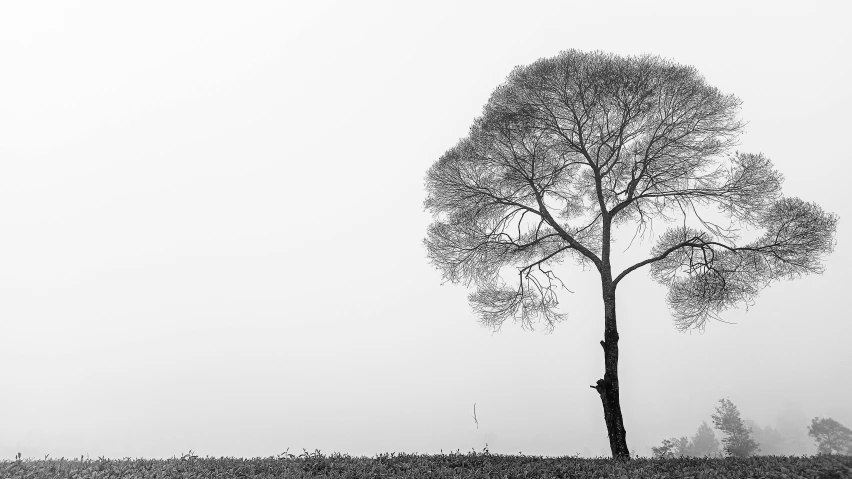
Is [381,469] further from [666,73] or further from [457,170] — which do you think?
[666,73]

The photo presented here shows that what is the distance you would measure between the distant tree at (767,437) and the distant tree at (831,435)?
20.6 m

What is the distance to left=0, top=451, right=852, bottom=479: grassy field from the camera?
909 centimetres

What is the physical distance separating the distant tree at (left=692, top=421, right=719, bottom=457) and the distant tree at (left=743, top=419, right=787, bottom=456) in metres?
11.1

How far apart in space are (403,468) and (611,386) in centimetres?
727

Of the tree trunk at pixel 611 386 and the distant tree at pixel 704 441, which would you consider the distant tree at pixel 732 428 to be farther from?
the tree trunk at pixel 611 386

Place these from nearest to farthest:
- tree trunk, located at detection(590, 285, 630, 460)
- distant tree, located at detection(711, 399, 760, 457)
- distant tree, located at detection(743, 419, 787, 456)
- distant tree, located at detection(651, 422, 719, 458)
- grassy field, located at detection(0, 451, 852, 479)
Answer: grassy field, located at detection(0, 451, 852, 479)
tree trunk, located at detection(590, 285, 630, 460)
distant tree, located at detection(711, 399, 760, 457)
distant tree, located at detection(651, 422, 719, 458)
distant tree, located at detection(743, 419, 787, 456)

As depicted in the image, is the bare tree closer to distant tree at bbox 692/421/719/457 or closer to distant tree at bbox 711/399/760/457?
distant tree at bbox 711/399/760/457

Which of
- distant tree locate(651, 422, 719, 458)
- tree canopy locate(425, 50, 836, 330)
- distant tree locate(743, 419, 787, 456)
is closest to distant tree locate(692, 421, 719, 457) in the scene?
distant tree locate(651, 422, 719, 458)

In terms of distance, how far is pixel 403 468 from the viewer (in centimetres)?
996

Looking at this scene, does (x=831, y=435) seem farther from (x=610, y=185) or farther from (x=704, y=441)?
(x=610, y=185)

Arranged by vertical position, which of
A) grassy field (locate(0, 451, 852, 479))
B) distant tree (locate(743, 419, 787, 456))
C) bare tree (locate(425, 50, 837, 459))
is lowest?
distant tree (locate(743, 419, 787, 456))

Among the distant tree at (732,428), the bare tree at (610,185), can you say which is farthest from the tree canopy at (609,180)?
the distant tree at (732,428)

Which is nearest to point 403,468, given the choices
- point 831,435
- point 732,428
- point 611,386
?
point 611,386

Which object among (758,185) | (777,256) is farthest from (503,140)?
(777,256)
